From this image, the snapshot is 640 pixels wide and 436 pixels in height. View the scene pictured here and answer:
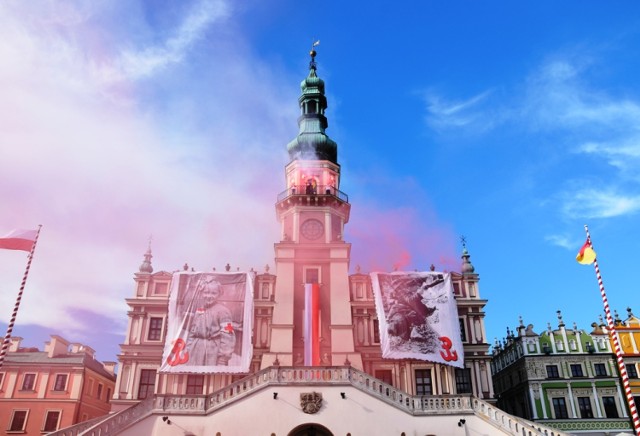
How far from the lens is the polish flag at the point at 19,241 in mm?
29750

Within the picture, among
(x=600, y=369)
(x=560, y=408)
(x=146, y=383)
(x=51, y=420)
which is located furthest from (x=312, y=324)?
(x=600, y=369)

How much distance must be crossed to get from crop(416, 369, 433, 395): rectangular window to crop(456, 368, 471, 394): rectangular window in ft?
7.93

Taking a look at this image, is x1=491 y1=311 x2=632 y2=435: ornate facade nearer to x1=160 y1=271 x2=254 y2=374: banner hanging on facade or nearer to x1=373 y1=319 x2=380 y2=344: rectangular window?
x1=373 y1=319 x2=380 y2=344: rectangular window

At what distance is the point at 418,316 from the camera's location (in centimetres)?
4250

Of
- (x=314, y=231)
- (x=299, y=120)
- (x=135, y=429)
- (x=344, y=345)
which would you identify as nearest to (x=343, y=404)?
(x=344, y=345)

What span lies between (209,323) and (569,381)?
3279 cm

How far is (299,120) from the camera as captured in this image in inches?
2149

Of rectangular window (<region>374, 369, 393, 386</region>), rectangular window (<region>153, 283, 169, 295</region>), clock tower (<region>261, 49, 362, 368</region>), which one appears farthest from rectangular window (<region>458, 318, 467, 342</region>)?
rectangular window (<region>153, 283, 169, 295</region>)

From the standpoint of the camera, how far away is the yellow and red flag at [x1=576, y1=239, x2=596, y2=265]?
29656 mm

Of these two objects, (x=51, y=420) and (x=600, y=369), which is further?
(x=600, y=369)

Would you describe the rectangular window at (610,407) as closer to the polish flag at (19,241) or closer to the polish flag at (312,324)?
the polish flag at (312,324)

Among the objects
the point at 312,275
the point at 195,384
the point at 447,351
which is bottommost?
the point at 195,384

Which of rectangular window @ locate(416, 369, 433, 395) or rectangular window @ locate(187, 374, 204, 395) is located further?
rectangular window @ locate(416, 369, 433, 395)

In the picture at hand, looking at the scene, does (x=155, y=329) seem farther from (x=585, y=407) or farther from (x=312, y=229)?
(x=585, y=407)
